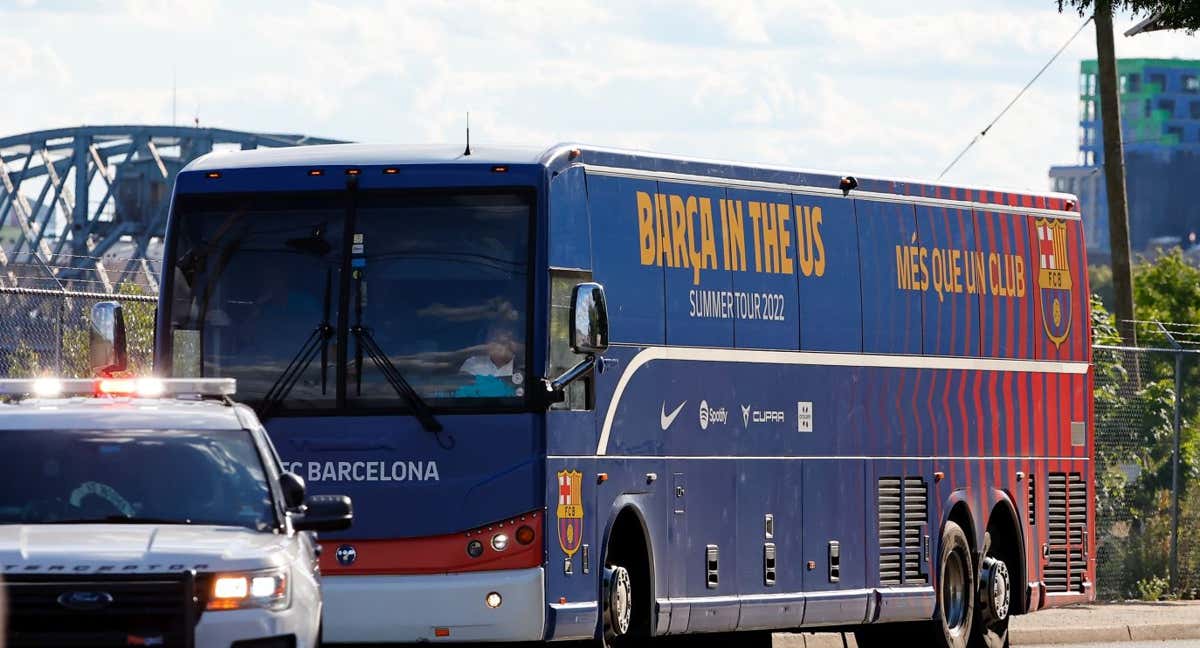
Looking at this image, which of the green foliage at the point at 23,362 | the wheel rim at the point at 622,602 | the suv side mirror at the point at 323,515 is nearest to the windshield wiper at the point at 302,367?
the wheel rim at the point at 622,602

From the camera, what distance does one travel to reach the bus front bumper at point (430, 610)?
13.6 m

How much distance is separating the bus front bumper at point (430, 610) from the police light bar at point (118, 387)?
2127 mm

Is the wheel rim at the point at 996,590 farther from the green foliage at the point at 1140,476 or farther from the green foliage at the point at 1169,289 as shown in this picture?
the green foliage at the point at 1169,289

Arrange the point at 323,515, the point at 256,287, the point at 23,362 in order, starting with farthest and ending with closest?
1. the point at 23,362
2. the point at 256,287
3. the point at 323,515

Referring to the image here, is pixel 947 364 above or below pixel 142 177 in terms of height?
below

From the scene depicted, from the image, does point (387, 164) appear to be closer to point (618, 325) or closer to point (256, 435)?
point (618, 325)

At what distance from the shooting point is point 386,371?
13961 millimetres

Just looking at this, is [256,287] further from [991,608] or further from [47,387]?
[991,608]

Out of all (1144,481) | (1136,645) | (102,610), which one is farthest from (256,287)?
(1144,481)

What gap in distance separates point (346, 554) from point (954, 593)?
7.06 metres

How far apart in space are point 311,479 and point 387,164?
186 cm

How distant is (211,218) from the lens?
14586 millimetres

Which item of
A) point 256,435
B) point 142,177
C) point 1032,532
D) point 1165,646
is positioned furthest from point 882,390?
point 142,177

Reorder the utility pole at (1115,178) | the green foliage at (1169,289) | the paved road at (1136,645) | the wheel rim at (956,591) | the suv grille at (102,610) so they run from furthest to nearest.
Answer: the green foliage at (1169,289)
the utility pole at (1115,178)
the paved road at (1136,645)
the wheel rim at (956,591)
the suv grille at (102,610)
